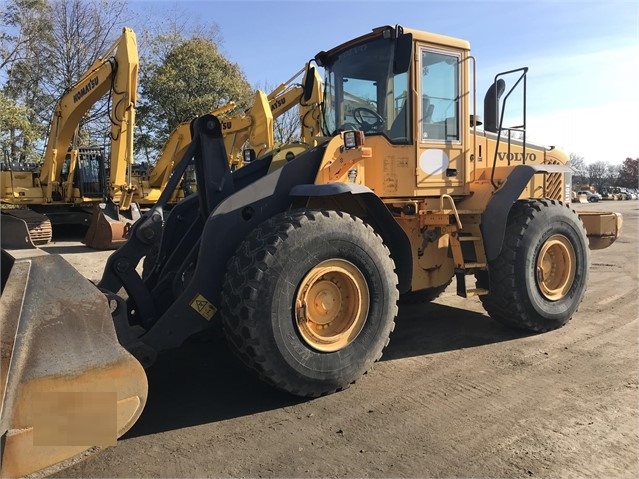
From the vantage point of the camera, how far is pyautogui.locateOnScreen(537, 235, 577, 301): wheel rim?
569 centimetres

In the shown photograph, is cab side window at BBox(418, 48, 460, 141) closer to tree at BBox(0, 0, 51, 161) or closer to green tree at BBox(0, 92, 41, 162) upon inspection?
green tree at BBox(0, 92, 41, 162)

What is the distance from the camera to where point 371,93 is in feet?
16.8

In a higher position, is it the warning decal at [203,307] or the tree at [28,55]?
the tree at [28,55]

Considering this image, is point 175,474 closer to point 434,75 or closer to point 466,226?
point 466,226

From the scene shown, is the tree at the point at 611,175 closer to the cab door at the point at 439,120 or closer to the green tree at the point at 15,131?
the green tree at the point at 15,131

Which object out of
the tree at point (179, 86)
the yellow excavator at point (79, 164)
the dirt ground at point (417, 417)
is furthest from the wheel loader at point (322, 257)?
the tree at point (179, 86)

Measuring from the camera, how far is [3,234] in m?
3.64

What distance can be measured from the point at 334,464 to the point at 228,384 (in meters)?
1.38

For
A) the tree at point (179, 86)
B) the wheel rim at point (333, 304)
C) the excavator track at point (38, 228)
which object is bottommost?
the wheel rim at point (333, 304)

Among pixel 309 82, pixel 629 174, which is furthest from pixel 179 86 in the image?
pixel 629 174

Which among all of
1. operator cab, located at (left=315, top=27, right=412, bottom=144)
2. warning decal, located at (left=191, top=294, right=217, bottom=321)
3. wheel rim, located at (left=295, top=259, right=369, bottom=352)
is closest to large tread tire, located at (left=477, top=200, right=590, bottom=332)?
operator cab, located at (left=315, top=27, right=412, bottom=144)

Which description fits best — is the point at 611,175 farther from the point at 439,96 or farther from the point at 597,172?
the point at 439,96

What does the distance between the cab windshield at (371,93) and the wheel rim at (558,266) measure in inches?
83.0

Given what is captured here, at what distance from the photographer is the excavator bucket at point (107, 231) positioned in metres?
13.1
